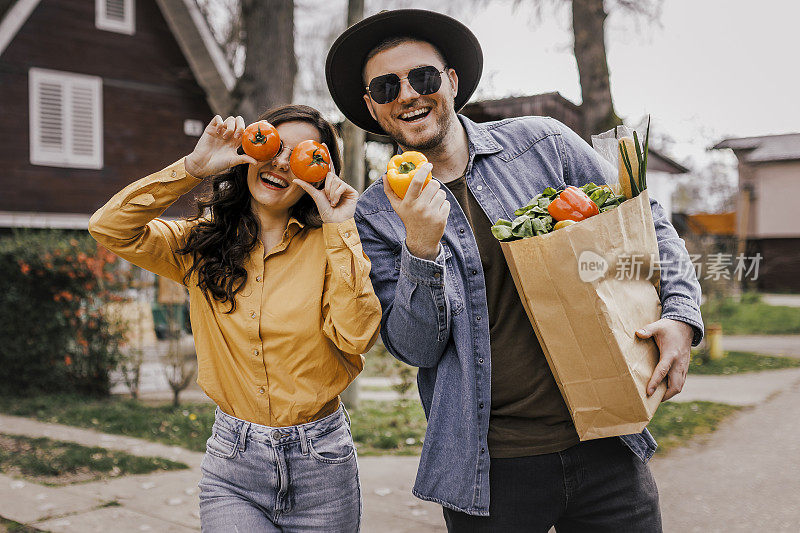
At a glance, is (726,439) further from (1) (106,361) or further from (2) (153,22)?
(2) (153,22)

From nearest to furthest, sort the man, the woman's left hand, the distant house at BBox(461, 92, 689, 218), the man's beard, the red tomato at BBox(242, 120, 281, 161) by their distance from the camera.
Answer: the man
the man's beard
the woman's left hand
the red tomato at BBox(242, 120, 281, 161)
the distant house at BBox(461, 92, 689, 218)

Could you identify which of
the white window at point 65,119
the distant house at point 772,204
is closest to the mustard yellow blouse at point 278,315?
the white window at point 65,119

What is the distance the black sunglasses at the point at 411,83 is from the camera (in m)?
2.54

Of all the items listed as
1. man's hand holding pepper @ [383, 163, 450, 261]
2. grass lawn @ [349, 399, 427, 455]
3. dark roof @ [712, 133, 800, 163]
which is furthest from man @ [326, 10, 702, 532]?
dark roof @ [712, 133, 800, 163]

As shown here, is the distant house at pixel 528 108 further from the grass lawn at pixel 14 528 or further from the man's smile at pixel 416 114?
the man's smile at pixel 416 114

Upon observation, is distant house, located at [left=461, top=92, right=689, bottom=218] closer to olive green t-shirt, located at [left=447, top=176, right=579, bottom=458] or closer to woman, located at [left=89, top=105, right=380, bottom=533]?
woman, located at [left=89, top=105, right=380, bottom=533]

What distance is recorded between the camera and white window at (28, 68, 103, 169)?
1590 cm

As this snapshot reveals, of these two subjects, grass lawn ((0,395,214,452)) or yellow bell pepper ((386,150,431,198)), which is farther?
grass lawn ((0,395,214,452))

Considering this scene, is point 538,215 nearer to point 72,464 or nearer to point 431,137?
point 431,137

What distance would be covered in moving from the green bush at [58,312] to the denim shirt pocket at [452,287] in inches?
302

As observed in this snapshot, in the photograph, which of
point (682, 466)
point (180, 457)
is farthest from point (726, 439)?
point (180, 457)

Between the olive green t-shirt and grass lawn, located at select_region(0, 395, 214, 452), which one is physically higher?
the olive green t-shirt

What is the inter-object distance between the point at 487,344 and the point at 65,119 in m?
16.3

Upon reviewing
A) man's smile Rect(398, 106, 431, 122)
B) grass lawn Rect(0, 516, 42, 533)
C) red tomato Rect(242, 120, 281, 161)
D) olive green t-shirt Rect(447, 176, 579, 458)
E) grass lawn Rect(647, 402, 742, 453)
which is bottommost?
grass lawn Rect(0, 516, 42, 533)
